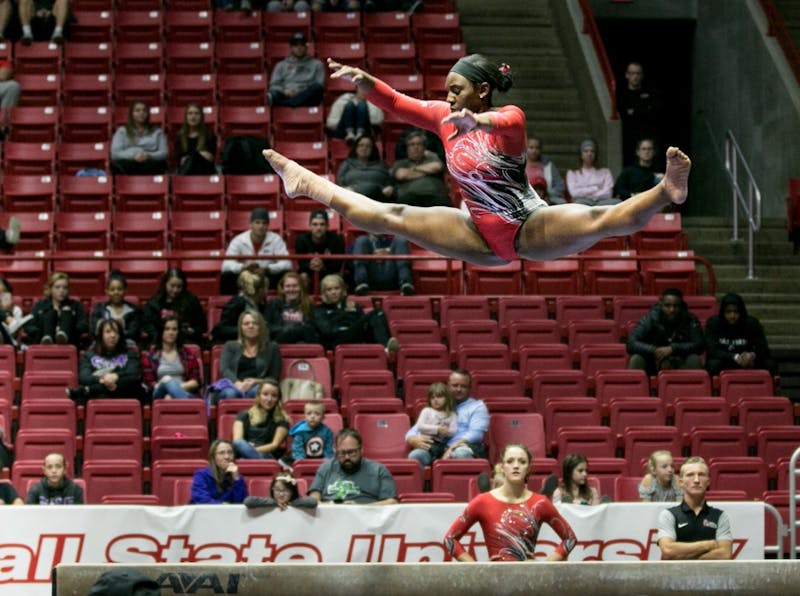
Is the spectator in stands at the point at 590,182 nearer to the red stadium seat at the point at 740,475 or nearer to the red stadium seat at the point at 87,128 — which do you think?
the red stadium seat at the point at 740,475

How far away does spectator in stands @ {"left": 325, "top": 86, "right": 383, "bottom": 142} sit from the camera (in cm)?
1641

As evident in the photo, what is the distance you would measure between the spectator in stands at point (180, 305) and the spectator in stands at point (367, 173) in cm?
188

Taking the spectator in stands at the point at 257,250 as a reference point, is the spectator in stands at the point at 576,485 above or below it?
below

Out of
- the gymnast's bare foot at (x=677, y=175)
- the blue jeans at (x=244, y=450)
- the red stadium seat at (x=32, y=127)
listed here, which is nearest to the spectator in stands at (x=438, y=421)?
the blue jeans at (x=244, y=450)

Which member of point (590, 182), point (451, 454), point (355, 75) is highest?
point (590, 182)

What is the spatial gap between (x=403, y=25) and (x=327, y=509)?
884 cm

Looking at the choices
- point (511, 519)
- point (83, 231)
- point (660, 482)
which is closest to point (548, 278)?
point (660, 482)

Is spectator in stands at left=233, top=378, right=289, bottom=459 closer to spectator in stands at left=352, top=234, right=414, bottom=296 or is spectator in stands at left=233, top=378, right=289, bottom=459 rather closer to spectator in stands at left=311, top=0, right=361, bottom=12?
spectator in stands at left=352, top=234, right=414, bottom=296

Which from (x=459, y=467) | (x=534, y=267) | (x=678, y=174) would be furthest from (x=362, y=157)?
(x=678, y=174)

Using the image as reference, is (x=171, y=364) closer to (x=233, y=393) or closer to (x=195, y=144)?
(x=233, y=393)

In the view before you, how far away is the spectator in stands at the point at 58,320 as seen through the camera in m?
13.4

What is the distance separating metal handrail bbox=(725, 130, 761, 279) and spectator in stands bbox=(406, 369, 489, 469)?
4.76m

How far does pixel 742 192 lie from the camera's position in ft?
60.7

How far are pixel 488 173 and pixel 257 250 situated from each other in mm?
7061
